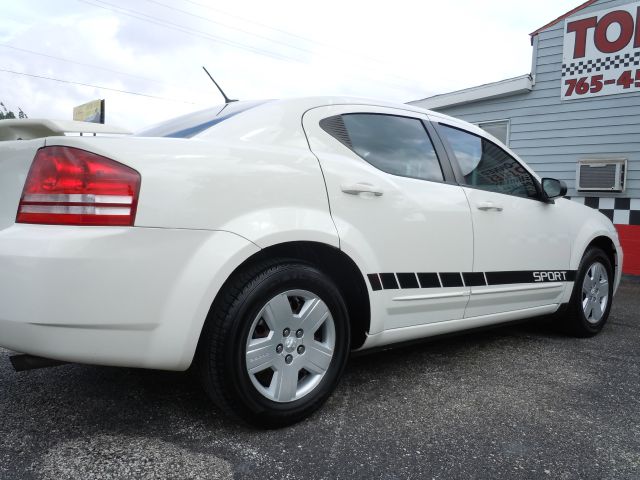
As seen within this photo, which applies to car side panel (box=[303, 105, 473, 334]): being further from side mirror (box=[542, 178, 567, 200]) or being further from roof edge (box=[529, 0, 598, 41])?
roof edge (box=[529, 0, 598, 41])

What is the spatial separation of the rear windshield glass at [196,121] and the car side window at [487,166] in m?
1.09

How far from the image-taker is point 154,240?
5.31 feet

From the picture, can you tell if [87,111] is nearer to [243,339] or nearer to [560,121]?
[560,121]

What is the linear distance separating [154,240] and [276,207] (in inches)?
18.1

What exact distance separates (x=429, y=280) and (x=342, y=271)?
1.54 ft

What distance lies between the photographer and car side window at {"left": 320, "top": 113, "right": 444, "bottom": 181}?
2.28 metres

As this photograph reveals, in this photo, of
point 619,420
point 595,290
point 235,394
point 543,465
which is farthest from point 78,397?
point 595,290

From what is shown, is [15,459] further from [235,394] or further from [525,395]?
[525,395]

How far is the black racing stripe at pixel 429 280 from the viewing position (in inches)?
93.0

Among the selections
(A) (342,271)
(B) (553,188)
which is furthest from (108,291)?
(B) (553,188)

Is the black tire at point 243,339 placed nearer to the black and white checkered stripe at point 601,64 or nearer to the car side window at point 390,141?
the car side window at point 390,141

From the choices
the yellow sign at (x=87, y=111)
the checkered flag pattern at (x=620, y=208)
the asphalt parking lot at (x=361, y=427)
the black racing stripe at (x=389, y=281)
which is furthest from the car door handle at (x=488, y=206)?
the yellow sign at (x=87, y=111)

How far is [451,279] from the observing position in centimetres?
250

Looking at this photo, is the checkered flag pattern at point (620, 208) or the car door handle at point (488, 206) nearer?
the car door handle at point (488, 206)
